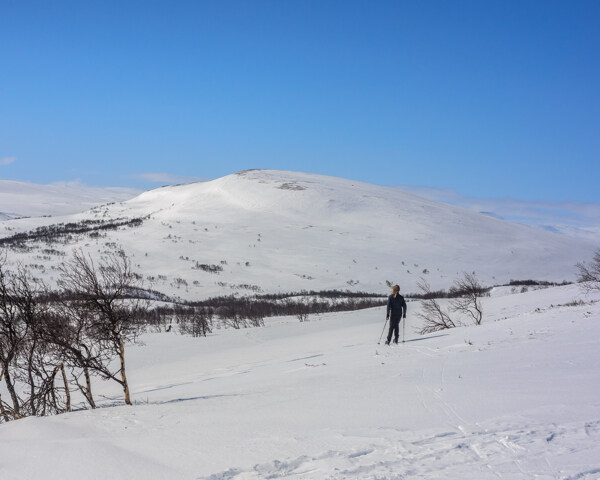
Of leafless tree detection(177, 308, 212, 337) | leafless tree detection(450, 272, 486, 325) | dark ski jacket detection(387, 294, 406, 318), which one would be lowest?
leafless tree detection(177, 308, 212, 337)

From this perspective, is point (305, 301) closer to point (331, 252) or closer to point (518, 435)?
point (331, 252)

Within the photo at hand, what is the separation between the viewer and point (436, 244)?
7656 cm

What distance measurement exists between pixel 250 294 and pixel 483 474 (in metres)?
50.8

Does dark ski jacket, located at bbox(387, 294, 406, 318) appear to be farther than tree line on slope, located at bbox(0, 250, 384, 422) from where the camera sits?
Yes

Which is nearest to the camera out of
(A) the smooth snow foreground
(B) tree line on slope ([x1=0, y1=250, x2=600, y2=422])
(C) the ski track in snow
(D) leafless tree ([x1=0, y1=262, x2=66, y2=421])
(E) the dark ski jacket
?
(C) the ski track in snow

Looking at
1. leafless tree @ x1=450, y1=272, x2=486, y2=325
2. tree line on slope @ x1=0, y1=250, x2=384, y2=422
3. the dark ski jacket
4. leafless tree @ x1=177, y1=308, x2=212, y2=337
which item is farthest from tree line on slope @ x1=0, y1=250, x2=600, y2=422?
leafless tree @ x1=177, y1=308, x2=212, y2=337

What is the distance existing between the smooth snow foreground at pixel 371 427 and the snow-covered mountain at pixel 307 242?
47.3 meters

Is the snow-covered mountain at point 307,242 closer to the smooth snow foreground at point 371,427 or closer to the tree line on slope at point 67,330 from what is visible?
the tree line on slope at point 67,330

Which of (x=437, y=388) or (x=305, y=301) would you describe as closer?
(x=437, y=388)

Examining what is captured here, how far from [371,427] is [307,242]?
70.0m

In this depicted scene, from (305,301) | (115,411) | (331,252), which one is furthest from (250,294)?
(115,411)

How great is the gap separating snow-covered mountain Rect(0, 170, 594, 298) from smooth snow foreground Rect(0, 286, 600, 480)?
4733cm

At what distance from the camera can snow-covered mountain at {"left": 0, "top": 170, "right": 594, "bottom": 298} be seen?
60562 mm

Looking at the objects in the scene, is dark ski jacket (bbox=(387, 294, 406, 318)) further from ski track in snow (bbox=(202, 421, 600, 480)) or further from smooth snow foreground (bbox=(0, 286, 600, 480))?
ski track in snow (bbox=(202, 421, 600, 480))
